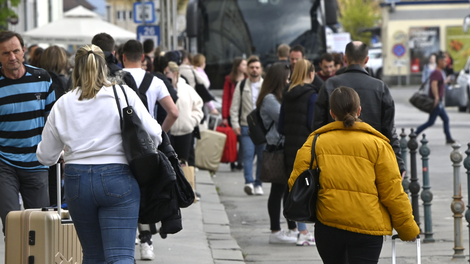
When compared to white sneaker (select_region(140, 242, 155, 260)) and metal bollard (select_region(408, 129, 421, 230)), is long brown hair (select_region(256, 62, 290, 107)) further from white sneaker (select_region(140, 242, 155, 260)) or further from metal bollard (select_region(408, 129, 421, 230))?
white sneaker (select_region(140, 242, 155, 260))

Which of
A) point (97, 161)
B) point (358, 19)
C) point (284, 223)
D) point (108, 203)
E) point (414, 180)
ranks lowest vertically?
point (284, 223)

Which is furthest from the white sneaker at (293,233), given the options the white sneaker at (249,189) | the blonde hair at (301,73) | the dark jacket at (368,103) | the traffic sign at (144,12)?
the traffic sign at (144,12)

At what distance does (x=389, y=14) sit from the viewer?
4588cm

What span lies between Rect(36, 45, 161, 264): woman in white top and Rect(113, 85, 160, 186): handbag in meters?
0.05

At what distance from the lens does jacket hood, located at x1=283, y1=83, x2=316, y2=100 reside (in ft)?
24.3

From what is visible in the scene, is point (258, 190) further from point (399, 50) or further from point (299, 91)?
point (399, 50)

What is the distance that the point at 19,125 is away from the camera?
5.79 m

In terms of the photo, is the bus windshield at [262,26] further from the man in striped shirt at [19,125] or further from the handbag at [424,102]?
the man in striped shirt at [19,125]

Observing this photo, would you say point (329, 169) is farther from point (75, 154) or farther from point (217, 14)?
point (217, 14)

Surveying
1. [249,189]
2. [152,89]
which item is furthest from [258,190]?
[152,89]

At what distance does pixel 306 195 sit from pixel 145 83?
248 cm

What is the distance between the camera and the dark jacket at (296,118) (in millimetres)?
7418

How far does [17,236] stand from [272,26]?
44.2 ft

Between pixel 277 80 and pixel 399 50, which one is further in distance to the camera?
pixel 399 50
